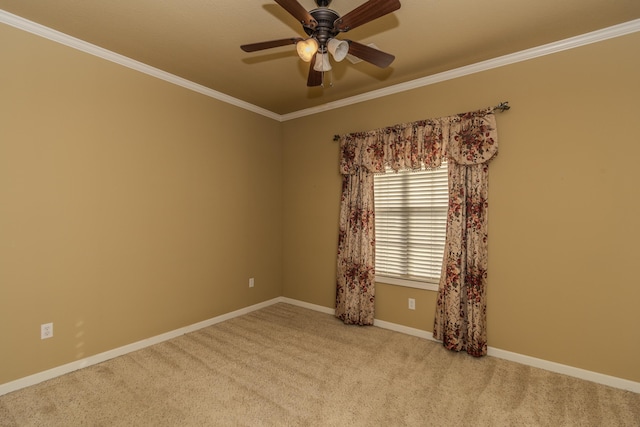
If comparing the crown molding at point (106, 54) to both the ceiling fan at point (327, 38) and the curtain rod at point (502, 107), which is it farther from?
the curtain rod at point (502, 107)

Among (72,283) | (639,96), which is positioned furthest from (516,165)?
(72,283)

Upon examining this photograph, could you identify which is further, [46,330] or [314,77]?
[46,330]

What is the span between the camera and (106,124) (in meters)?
2.98

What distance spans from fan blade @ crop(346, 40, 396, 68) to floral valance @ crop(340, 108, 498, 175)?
147 cm

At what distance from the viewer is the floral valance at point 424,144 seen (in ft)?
10.0

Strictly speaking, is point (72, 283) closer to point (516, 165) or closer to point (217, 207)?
point (217, 207)

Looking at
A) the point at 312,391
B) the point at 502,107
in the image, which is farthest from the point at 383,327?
the point at 502,107

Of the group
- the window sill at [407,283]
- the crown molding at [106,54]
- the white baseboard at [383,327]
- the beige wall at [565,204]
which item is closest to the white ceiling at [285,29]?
the crown molding at [106,54]

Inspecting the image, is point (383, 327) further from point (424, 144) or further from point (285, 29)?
point (285, 29)

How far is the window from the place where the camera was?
11.3 ft

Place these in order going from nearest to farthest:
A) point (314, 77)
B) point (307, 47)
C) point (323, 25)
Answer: point (307, 47), point (323, 25), point (314, 77)

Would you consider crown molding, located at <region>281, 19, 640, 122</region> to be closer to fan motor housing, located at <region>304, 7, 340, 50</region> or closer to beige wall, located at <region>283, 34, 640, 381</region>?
beige wall, located at <region>283, 34, 640, 381</region>

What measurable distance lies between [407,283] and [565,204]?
1.67 m

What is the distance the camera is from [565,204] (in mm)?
2771
